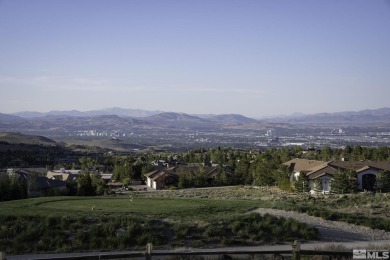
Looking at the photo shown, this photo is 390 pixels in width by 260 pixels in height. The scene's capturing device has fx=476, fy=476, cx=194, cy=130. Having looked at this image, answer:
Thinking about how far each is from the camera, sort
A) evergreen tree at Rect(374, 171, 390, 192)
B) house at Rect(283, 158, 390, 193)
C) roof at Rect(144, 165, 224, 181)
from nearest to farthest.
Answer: evergreen tree at Rect(374, 171, 390, 192) → house at Rect(283, 158, 390, 193) → roof at Rect(144, 165, 224, 181)

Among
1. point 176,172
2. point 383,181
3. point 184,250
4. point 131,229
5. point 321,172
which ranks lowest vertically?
point 176,172

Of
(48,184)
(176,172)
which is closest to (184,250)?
(48,184)

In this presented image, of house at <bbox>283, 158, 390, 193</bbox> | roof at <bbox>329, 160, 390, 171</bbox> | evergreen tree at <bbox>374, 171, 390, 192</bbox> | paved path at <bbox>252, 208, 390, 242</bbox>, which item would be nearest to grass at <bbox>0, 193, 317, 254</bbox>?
paved path at <bbox>252, 208, 390, 242</bbox>

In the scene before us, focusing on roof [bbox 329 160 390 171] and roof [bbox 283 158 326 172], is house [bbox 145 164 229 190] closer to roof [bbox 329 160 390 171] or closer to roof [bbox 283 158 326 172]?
roof [bbox 283 158 326 172]

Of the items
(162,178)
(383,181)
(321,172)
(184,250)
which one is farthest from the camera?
(162,178)

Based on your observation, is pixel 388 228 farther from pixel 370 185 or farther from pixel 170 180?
pixel 170 180

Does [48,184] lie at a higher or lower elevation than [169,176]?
higher

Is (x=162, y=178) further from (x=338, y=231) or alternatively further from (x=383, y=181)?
(x=338, y=231)

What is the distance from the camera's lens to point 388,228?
22234 mm

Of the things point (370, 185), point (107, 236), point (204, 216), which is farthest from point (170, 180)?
point (107, 236)

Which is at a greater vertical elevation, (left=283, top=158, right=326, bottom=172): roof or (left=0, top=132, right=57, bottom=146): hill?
(left=283, top=158, right=326, bottom=172): roof

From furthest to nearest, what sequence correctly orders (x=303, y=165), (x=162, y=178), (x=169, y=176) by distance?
1. (x=169, y=176)
2. (x=162, y=178)
3. (x=303, y=165)

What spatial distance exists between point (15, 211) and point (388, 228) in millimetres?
17784

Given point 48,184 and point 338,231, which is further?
point 48,184
